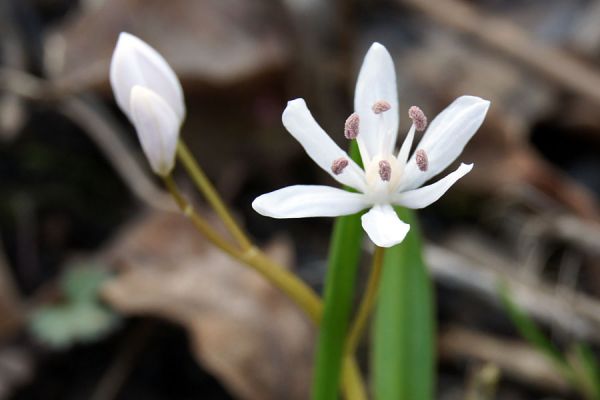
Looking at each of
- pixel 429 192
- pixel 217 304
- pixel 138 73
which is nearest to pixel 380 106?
pixel 429 192

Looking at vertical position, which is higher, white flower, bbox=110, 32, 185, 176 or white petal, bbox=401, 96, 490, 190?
white petal, bbox=401, 96, 490, 190

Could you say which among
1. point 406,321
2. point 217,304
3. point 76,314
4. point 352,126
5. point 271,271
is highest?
point 352,126

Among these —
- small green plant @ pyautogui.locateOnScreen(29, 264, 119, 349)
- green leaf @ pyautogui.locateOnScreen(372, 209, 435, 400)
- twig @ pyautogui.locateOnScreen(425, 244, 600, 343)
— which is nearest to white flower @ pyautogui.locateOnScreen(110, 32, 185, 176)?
green leaf @ pyautogui.locateOnScreen(372, 209, 435, 400)

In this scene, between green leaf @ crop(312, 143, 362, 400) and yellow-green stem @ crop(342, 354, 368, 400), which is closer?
green leaf @ crop(312, 143, 362, 400)

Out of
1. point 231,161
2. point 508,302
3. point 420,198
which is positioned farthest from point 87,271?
point 420,198

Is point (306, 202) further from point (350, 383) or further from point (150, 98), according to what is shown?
point (350, 383)

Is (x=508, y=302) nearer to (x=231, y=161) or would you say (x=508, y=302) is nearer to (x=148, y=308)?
(x=148, y=308)

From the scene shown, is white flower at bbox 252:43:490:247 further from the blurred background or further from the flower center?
the blurred background
